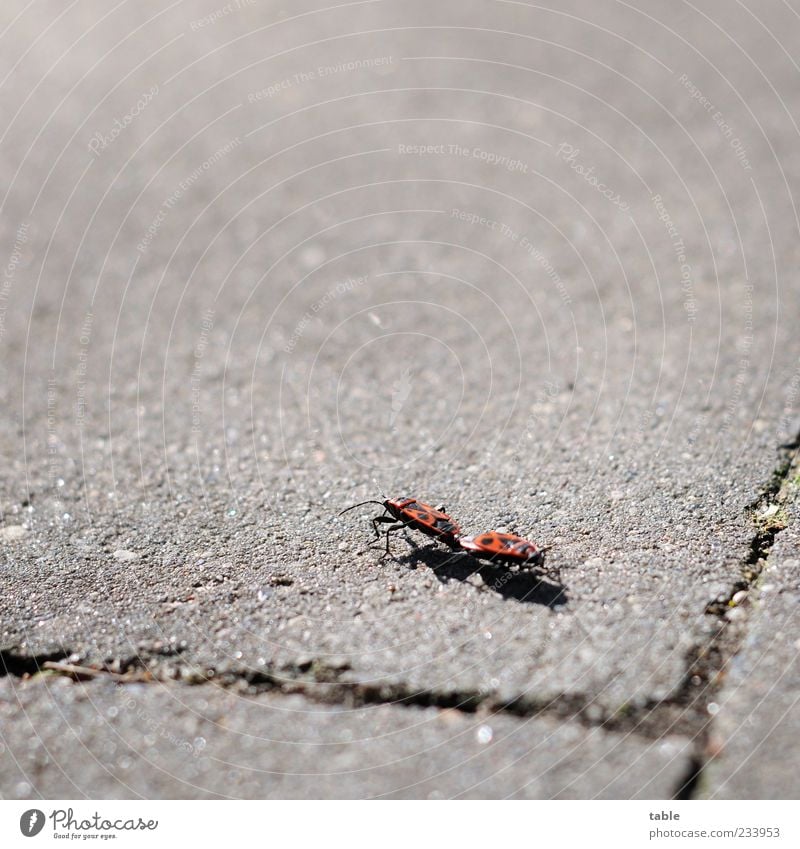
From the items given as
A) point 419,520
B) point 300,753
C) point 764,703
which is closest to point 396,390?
point 419,520

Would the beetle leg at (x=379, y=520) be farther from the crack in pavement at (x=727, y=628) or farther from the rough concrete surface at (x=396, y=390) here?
the crack in pavement at (x=727, y=628)

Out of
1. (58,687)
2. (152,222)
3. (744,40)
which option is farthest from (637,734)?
(744,40)

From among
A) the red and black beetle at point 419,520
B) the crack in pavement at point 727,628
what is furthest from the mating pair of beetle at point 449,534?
the crack in pavement at point 727,628

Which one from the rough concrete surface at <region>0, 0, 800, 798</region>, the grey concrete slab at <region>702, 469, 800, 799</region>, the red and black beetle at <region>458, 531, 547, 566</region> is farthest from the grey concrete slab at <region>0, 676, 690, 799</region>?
the red and black beetle at <region>458, 531, 547, 566</region>

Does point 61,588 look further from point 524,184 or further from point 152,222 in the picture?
point 524,184

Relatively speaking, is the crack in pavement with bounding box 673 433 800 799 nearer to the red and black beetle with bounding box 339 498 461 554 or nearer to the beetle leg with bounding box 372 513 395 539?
the red and black beetle with bounding box 339 498 461 554

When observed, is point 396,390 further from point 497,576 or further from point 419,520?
point 497,576
